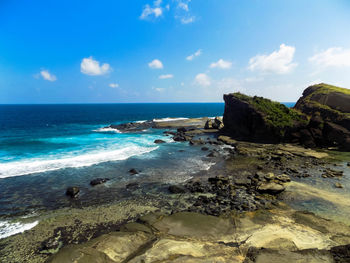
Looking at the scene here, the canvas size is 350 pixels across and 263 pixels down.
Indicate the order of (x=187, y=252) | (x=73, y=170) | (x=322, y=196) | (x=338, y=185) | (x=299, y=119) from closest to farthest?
(x=187, y=252) < (x=322, y=196) < (x=338, y=185) < (x=73, y=170) < (x=299, y=119)

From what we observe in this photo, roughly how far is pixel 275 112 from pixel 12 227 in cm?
5457

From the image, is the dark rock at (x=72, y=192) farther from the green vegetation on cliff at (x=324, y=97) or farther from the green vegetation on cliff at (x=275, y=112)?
the green vegetation on cliff at (x=324, y=97)

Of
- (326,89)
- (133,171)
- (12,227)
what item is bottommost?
(133,171)

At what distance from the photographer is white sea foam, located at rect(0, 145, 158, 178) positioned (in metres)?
27.3

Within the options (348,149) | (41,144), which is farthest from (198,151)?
(41,144)

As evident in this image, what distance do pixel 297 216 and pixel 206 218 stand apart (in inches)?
300

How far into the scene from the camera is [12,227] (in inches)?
588

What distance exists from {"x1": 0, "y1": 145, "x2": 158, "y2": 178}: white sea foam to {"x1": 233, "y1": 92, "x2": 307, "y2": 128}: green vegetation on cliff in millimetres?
31760

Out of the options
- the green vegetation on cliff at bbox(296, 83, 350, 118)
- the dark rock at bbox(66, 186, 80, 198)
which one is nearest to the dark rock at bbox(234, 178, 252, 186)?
the dark rock at bbox(66, 186, 80, 198)

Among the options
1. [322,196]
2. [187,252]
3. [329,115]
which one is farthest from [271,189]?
[329,115]

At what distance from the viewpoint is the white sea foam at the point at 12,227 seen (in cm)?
1421

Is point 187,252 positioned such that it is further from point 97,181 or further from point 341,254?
point 97,181

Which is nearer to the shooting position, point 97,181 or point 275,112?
point 97,181

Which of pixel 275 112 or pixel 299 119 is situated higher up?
pixel 275 112
